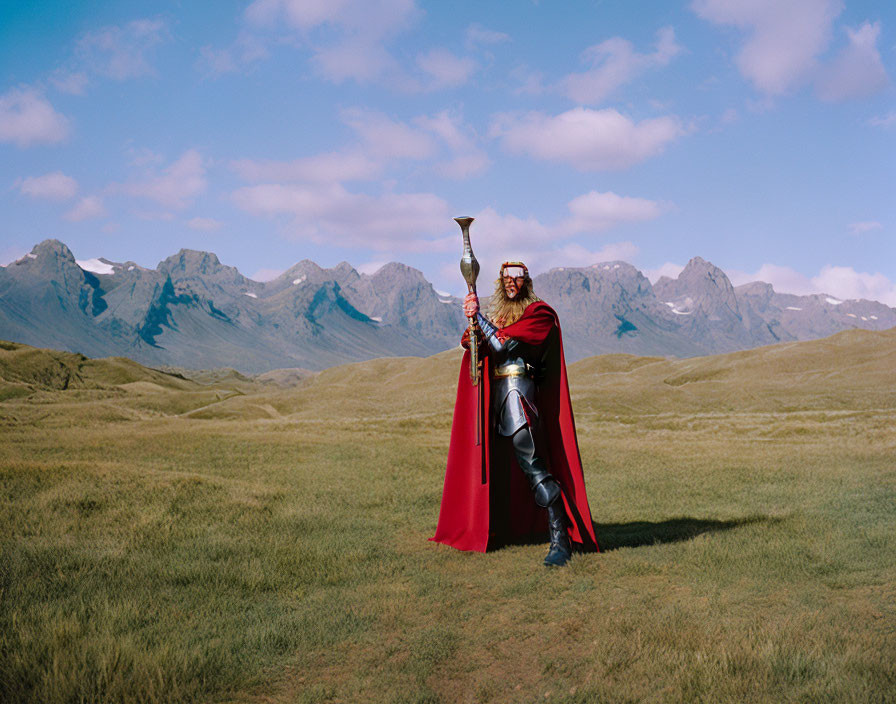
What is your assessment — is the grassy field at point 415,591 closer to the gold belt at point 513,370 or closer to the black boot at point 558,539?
the black boot at point 558,539

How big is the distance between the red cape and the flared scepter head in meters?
0.81

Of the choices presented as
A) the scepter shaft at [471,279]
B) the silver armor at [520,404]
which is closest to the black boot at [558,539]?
the silver armor at [520,404]

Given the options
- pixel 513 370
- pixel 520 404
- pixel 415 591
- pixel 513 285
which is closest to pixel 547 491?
pixel 520 404

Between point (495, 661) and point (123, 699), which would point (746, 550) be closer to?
point (495, 661)

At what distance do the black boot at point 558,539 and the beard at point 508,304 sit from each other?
8.62 feet

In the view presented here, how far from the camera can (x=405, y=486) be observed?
14023 millimetres

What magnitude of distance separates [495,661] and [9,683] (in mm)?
3574

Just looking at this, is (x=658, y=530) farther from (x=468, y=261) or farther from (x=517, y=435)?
(x=468, y=261)

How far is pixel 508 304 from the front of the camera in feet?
29.2

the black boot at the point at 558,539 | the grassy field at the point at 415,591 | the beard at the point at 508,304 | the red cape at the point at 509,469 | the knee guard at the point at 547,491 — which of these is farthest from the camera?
the beard at the point at 508,304

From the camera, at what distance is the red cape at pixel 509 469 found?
832cm

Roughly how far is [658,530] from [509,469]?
102 inches

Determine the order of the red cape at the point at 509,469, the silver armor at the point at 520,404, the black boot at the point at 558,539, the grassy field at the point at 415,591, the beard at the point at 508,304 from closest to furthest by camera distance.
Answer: the grassy field at the point at 415,591 < the black boot at the point at 558,539 < the silver armor at the point at 520,404 < the red cape at the point at 509,469 < the beard at the point at 508,304

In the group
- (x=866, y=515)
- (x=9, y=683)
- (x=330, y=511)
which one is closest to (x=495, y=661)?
(x=9, y=683)
